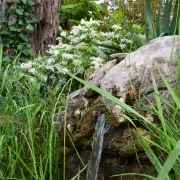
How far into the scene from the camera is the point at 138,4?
677 centimetres

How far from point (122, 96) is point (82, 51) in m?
2.37

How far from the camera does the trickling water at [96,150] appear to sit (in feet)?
8.82

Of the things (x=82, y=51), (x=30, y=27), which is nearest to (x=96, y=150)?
(x=82, y=51)

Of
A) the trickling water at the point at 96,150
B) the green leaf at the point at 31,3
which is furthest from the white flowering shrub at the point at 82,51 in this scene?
the trickling water at the point at 96,150

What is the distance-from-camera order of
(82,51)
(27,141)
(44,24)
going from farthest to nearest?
(44,24)
(82,51)
(27,141)

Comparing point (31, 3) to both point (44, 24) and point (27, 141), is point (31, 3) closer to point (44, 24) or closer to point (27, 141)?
point (44, 24)

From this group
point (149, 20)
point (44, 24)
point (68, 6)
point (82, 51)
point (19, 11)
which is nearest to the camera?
point (149, 20)

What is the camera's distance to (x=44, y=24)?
5.64 m

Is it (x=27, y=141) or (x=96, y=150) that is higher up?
(x=27, y=141)

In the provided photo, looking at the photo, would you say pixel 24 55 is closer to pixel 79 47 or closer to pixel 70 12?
pixel 79 47

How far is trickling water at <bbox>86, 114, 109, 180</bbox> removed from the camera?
8.82 feet

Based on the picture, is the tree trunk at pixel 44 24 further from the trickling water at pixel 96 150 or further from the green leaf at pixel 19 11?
the trickling water at pixel 96 150

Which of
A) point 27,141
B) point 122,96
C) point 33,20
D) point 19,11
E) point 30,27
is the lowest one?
point 27,141

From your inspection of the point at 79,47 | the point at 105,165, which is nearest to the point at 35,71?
the point at 79,47
